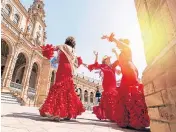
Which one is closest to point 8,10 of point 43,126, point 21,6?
point 21,6

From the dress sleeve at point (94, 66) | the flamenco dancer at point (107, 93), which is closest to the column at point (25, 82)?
the dress sleeve at point (94, 66)

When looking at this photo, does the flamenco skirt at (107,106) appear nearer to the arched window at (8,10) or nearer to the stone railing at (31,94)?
the stone railing at (31,94)

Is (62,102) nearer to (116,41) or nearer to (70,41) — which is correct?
(70,41)

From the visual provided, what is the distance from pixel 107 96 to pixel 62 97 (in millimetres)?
1693

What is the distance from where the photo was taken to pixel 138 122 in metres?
3.08

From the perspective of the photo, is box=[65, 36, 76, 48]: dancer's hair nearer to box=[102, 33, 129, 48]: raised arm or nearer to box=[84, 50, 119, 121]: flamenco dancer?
box=[102, 33, 129, 48]: raised arm

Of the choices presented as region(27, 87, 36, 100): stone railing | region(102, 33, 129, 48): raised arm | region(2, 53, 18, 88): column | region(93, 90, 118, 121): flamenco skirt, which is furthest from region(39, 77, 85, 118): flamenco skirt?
region(27, 87, 36, 100): stone railing

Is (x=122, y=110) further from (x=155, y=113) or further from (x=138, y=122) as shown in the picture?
(x=155, y=113)

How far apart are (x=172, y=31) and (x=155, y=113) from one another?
0.77m

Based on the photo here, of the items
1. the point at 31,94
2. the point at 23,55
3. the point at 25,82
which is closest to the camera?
the point at 25,82

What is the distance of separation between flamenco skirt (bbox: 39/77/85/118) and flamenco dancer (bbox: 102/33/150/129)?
119 centimetres

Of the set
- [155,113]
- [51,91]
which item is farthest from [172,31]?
[51,91]

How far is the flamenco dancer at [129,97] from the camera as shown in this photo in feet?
10.3

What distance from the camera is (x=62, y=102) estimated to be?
3.75 metres
